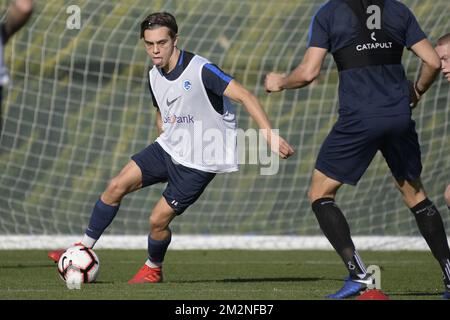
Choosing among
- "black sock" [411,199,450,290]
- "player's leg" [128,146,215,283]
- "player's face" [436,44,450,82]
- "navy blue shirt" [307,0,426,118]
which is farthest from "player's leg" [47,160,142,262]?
"player's face" [436,44,450,82]

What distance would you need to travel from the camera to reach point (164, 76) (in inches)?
333

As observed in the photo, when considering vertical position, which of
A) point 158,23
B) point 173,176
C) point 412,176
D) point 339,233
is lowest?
point 339,233

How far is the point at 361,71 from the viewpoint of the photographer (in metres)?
6.89

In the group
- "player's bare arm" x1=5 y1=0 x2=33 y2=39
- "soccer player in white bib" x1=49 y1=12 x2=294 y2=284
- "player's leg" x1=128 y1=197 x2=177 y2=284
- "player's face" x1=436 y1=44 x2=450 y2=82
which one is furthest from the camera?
"player's leg" x1=128 y1=197 x2=177 y2=284

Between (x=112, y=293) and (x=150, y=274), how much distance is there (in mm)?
1468

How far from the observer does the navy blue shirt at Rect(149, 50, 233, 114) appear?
8133 millimetres

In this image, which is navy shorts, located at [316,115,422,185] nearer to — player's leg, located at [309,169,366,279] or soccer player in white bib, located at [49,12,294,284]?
player's leg, located at [309,169,366,279]

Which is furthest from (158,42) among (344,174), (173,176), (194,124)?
(344,174)

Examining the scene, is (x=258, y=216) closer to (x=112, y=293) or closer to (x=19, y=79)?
(x=19, y=79)

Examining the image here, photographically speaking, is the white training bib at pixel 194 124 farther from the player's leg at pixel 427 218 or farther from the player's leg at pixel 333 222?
the player's leg at pixel 427 218

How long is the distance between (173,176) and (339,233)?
190 cm

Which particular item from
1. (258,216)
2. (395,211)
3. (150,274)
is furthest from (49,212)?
(150,274)

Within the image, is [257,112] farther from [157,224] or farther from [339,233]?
[157,224]

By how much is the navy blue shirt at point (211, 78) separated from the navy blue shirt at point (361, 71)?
1.31 meters
